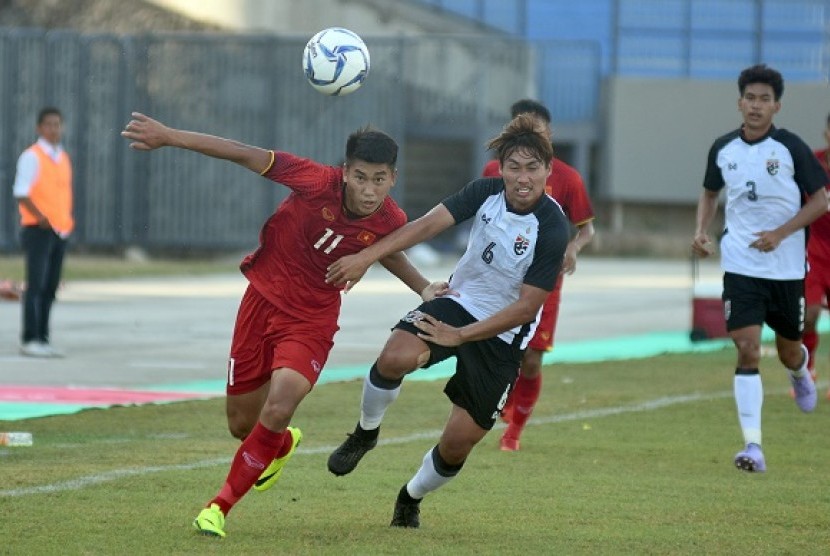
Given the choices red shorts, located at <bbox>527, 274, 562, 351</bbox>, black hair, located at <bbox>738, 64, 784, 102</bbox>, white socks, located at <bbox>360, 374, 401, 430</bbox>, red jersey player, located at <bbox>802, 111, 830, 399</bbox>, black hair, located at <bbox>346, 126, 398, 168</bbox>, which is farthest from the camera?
red jersey player, located at <bbox>802, 111, 830, 399</bbox>

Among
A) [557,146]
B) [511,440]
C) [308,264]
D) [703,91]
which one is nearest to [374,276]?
[557,146]

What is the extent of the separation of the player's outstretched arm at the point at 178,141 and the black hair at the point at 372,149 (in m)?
0.48

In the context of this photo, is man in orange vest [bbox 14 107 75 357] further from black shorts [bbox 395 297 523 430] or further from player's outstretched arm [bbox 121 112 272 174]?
black shorts [bbox 395 297 523 430]

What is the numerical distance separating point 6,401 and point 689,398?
548cm

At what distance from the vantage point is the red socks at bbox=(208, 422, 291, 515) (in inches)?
288

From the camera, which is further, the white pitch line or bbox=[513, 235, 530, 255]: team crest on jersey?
the white pitch line

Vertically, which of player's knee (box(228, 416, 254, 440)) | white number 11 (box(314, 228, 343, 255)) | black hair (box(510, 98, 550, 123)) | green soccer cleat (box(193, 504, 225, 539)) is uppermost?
black hair (box(510, 98, 550, 123))

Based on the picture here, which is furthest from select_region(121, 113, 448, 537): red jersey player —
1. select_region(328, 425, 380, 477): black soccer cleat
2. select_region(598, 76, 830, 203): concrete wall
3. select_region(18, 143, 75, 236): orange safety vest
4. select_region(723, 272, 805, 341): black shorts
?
select_region(598, 76, 830, 203): concrete wall

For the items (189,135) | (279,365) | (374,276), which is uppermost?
(189,135)

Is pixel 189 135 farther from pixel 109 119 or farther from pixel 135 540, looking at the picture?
pixel 109 119

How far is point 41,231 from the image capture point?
15922 mm

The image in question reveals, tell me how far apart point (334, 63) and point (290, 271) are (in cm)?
147

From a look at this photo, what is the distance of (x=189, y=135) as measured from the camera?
7.35 metres

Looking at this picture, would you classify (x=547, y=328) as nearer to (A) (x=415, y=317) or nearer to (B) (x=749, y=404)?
(B) (x=749, y=404)
